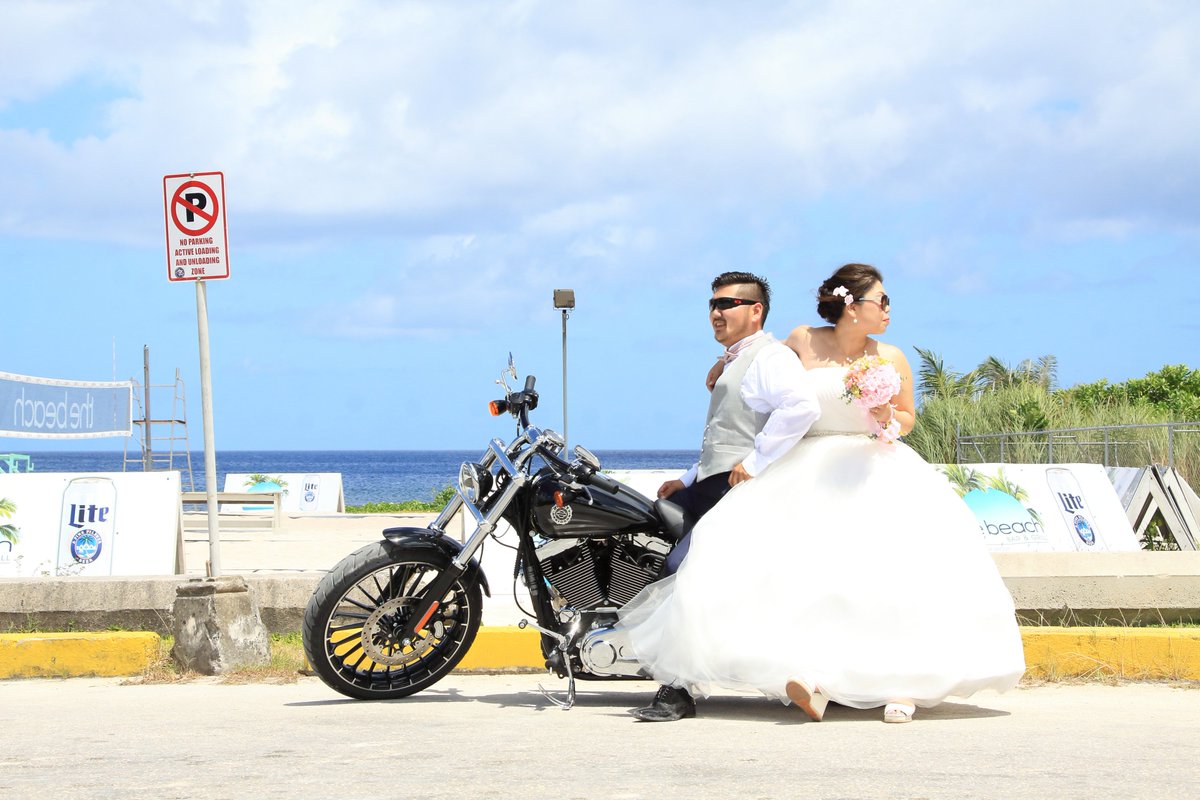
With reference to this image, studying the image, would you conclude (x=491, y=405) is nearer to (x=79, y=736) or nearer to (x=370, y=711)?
(x=370, y=711)

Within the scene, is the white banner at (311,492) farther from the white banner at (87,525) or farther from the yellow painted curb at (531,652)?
the yellow painted curb at (531,652)

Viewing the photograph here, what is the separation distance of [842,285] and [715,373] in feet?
2.30

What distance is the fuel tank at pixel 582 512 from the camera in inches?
226

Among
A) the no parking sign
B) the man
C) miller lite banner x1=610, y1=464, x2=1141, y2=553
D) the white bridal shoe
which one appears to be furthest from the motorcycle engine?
miller lite banner x1=610, y1=464, x2=1141, y2=553

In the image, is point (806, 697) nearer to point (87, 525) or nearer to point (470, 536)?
point (470, 536)

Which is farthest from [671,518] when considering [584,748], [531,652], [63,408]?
[63,408]

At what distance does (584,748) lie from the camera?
489 cm

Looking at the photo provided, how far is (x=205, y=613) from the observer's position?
7.23m

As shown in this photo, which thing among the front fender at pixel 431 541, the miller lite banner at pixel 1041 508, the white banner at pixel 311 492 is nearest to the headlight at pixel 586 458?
the front fender at pixel 431 541

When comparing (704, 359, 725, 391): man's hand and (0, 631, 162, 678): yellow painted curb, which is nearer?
(704, 359, 725, 391): man's hand

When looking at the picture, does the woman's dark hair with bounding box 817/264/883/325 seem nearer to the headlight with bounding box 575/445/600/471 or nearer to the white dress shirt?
the white dress shirt

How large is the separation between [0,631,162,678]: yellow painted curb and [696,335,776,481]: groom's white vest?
11.6ft

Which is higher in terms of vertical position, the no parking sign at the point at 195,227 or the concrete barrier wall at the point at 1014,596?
the no parking sign at the point at 195,227

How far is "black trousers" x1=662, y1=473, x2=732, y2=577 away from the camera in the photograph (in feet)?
19.2
